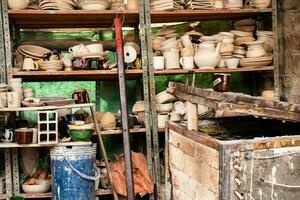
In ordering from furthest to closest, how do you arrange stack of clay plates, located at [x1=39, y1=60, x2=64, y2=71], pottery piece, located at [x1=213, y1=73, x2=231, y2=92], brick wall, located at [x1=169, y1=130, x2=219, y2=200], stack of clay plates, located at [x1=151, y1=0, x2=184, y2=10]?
stack of clay plates, located at [x1=151, y1=0, x2=184, y2=10]
stack of clay plates, located at [x1=39, y1=60, x2=64, y2=71]
pottery piece, located at [x1=213, y1=73, x2=231, y2=92]
brick wall, located at [x1=169, y1=130, x2=219, y2=200]

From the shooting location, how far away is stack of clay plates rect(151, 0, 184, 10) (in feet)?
11.3

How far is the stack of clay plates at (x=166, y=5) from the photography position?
343cm

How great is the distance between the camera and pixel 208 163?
175cm

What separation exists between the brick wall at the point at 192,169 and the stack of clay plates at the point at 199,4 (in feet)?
5.30

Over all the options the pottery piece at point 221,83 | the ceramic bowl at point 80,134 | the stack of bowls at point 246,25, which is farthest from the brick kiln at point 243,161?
the stack of bowls at point 246,25

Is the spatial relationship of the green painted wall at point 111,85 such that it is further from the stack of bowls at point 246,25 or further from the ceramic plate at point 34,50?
the ceramic plate at point 34,50

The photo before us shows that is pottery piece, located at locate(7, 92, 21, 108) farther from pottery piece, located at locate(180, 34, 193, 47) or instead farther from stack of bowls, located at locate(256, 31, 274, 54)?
stack of bowls, located at locate(256, 31, 274, 54)

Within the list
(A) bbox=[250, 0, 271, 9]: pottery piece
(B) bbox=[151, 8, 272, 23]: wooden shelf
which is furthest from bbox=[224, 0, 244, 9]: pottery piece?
(A) bbox=[250, 0, 271, 9]: pottery piece

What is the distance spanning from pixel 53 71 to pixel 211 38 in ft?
4.70

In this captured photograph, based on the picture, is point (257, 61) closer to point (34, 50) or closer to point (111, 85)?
point (111, 85)

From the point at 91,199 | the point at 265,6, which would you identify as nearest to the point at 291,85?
the point at 265,6

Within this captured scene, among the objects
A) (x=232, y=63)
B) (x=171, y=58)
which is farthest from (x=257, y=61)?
(x=171, y=58)

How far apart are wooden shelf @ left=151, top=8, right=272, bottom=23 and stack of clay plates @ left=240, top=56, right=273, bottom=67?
0.43 metres

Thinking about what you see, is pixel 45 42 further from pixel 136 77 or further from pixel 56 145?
pixel 56 145
